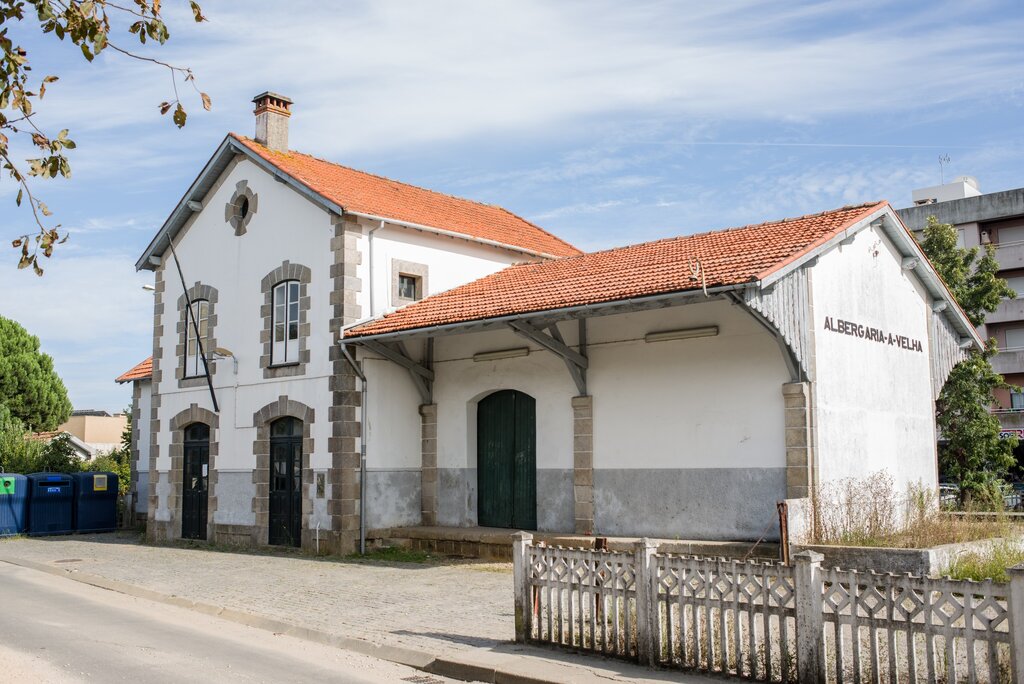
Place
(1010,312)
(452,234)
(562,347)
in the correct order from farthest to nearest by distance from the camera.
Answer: (1010,312)
(452,234)
(562,347)

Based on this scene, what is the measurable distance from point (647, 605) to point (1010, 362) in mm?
37475

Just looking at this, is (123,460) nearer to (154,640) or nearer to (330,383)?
(330,383)

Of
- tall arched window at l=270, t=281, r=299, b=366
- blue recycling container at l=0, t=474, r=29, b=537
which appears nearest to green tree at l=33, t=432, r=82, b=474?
blue recycling container at l=0, t=474, r=29, b=537

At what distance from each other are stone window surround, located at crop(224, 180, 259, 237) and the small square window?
11.4 ft

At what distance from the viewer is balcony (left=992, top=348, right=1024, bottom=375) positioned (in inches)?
1548

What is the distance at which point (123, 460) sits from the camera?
3039 cm

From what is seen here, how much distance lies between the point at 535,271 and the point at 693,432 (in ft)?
16.3

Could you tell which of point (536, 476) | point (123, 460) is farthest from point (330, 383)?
point (123, 460)

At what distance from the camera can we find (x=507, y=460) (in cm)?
1648

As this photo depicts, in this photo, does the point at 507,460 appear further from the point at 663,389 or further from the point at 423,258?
the point at 423,258

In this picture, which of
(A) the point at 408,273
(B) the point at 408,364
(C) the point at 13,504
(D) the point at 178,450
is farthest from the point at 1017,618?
(C) the point at 13,504

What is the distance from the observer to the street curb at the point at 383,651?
24.4ft

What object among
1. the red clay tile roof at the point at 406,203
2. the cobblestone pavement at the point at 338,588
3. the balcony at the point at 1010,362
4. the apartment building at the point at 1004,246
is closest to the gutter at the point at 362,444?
the cobblestone pavement at the point at 338,588

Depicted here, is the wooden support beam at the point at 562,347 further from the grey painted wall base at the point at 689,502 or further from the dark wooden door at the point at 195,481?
the dark wooden door at the point at 195,481
